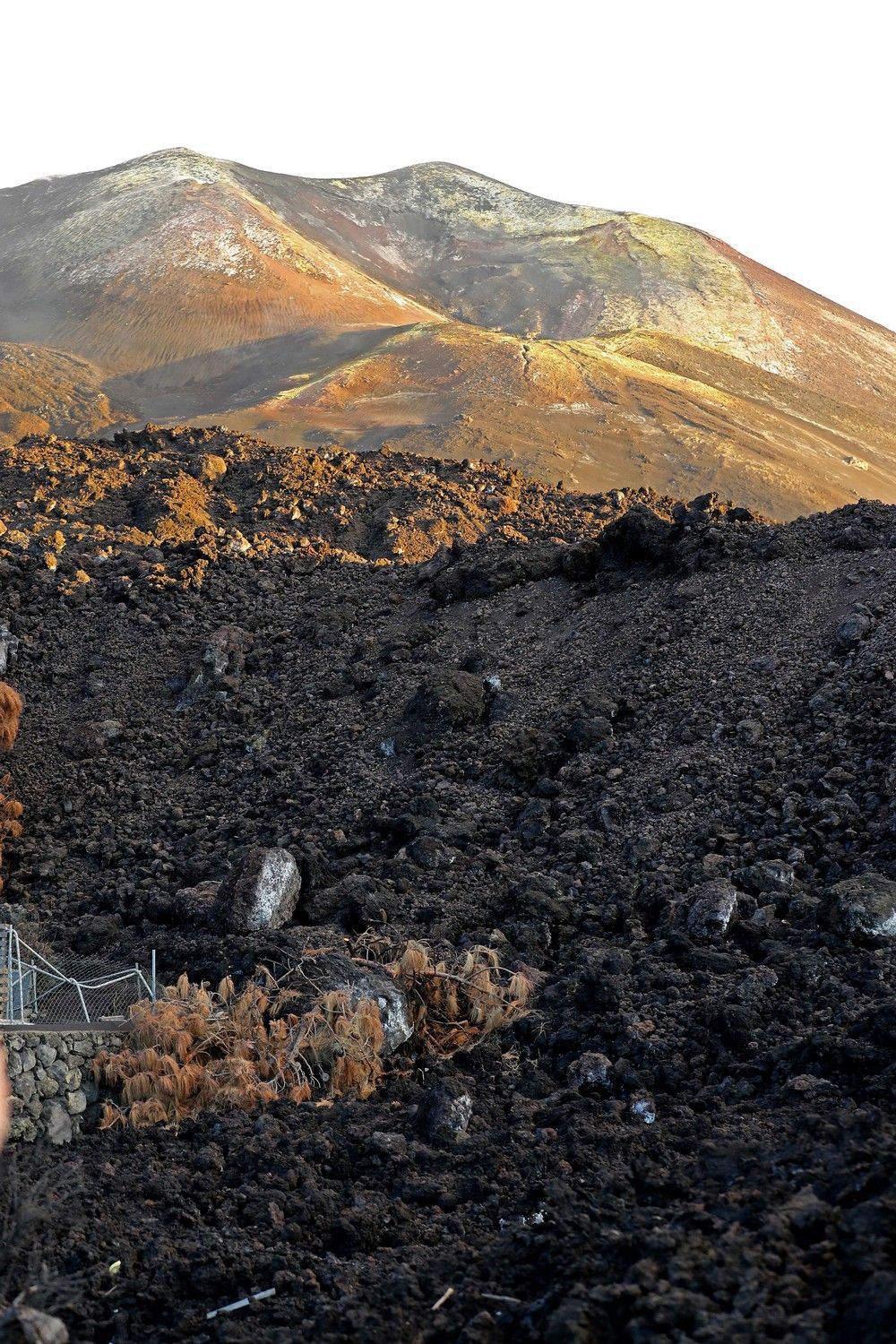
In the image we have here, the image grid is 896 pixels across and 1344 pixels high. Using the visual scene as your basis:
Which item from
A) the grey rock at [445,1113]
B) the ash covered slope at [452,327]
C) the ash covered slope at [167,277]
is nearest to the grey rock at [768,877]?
the grey rock at [445,1113]

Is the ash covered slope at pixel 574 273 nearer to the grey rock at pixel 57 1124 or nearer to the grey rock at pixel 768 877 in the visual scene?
the grey rock at pixel 768 877

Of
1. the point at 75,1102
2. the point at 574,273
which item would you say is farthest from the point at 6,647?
the point at 574,273

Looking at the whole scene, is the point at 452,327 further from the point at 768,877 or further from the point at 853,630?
the point at 768,877

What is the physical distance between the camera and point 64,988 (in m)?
9.23

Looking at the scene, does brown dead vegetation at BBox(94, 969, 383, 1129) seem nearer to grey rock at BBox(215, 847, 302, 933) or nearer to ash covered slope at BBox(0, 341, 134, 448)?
grey rock at BBox(215, 847, 302, 933)

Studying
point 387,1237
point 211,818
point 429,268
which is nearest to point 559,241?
point 429,268

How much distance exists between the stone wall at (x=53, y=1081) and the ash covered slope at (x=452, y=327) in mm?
28133

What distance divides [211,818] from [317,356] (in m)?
41.3

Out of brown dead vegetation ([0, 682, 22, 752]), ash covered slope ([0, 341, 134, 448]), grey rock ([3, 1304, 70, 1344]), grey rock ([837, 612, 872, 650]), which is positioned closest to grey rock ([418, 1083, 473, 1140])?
grey rock ([3, 1304, 70, 1344])

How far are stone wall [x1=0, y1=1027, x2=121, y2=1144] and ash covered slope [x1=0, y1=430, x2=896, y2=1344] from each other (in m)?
0.50

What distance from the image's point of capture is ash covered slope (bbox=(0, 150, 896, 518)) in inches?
1565

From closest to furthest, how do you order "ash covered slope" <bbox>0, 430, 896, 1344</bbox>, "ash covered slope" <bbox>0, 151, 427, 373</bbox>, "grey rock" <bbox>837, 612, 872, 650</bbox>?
1. "ash covered slope" <bbox>0, 430, 896, 1344</bbox>
2. "grey rock" <bbox>837, 612, 872, 650</bbox>
3. "ash covered slope" <bbox>0, 151, 427, 373</bbox>

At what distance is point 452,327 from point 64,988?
43.8m

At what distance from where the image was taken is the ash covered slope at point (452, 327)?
39.8 m
